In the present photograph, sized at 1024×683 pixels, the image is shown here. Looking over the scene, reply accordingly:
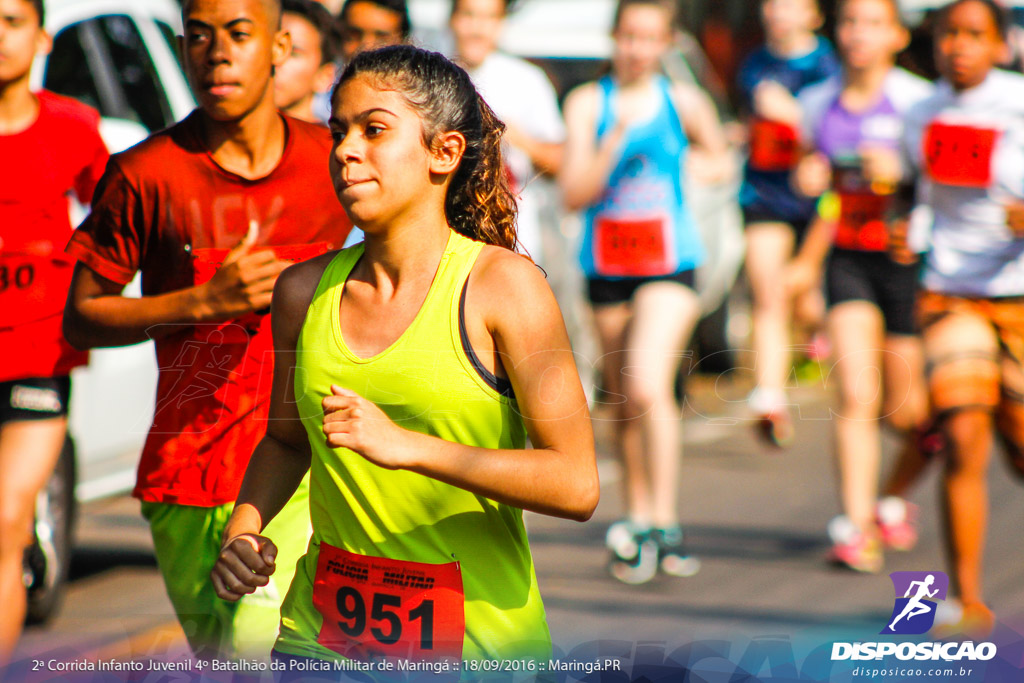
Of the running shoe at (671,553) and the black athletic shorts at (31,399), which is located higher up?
the black athletic shorts at (31,399)

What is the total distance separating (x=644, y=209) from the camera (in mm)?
6023

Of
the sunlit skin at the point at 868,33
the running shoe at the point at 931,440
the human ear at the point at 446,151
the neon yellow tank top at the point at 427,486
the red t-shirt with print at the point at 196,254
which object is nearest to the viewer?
the neon yellow tank top at the point at 427,486

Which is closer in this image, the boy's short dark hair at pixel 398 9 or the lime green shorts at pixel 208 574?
the lime green shorts at pixel 208 574

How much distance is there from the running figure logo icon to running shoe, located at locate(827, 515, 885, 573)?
78 centimetres

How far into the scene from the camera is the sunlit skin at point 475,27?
584cm

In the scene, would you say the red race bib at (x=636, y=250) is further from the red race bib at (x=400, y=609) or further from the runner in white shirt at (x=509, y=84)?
the red race bib at (x=400, y=609)

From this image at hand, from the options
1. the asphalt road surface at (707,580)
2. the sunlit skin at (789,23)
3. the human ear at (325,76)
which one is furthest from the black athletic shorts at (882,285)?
the sunlit skin at (789,23)

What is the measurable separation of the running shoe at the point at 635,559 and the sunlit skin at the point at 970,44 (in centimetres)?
217

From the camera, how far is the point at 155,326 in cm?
304

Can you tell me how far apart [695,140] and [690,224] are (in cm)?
43

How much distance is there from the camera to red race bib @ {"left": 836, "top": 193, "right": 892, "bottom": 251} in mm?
6191

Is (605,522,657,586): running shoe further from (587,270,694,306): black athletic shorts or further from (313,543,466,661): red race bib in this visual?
(313,543,466,661): red race bib

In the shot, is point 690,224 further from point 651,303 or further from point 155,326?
point 155,326

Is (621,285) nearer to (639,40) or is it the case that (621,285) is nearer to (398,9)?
(639,40)
